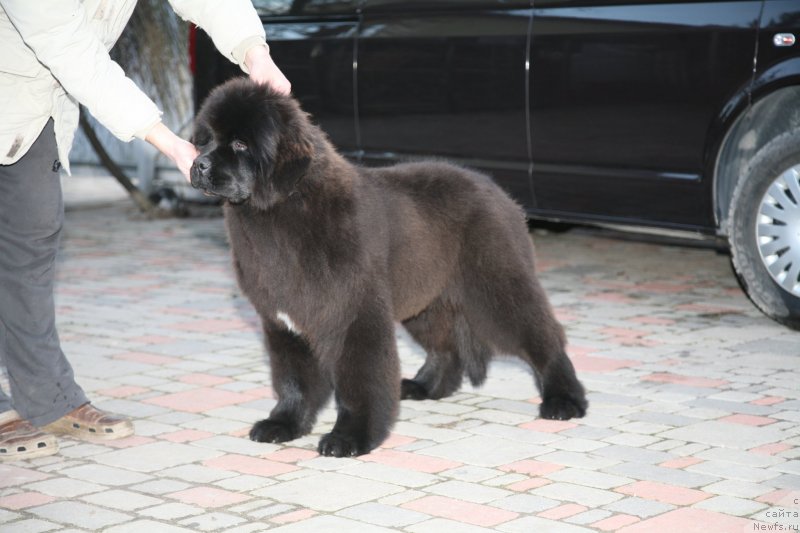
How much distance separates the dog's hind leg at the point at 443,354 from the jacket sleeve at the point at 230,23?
1344 millimetres

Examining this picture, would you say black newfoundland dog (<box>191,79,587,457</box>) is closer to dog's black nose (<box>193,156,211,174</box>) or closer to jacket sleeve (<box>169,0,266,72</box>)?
dog's black nose (<box>193,156,211,174</box>)

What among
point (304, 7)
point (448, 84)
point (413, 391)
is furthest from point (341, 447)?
point (304, 7)

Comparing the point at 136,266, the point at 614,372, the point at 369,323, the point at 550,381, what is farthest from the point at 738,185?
the point at 136,266

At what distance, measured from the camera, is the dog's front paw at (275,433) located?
183 inches

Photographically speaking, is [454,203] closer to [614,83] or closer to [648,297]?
[614,83]

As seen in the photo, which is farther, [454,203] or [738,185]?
[738,185]

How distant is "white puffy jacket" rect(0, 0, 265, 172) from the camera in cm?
414

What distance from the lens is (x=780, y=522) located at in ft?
11.9

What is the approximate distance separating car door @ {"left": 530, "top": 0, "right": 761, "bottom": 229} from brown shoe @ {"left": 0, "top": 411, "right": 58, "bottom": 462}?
3.72 m

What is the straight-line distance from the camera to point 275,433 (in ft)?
15.3

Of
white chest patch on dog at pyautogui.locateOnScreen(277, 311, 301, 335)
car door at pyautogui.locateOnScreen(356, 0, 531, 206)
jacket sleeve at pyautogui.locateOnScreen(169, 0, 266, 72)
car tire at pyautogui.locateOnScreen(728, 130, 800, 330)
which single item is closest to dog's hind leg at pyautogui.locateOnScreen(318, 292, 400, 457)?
white chest patch on dog at pyautogui.locateOnScreen(277, 311, 301, 335)

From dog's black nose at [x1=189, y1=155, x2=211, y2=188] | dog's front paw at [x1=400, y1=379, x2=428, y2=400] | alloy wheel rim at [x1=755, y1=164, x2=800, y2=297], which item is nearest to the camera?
dog's black nose at [x1=189, y1=155, x2=211, y2=188]

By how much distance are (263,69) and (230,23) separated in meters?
0.25

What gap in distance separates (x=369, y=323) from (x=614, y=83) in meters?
3.10
